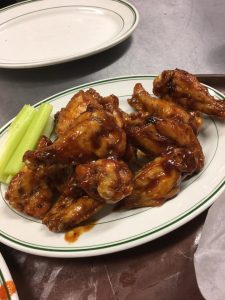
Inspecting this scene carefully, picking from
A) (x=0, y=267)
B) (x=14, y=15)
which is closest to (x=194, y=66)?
(x=14, y=15)

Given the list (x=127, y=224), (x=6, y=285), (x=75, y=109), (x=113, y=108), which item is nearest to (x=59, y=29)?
(x=75, y=109)

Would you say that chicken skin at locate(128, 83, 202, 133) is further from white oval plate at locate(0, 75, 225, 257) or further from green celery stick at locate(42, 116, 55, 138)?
green celery stick at locate(42, 116, 55, 138)

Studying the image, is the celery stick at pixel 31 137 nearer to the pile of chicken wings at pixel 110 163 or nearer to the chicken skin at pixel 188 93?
the pile of chicken wings at pixel 110 163

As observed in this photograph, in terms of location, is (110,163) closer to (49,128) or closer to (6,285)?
(6,285)

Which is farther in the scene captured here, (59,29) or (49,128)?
(59,29)

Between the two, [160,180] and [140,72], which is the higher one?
[160,180]

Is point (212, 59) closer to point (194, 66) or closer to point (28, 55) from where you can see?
point (194, 66)
